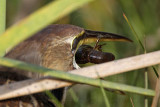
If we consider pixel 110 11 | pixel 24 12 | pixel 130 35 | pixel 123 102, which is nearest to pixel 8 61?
pixel 123 102

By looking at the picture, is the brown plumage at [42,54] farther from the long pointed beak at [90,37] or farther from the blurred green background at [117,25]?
the blurred green background at [117,25]

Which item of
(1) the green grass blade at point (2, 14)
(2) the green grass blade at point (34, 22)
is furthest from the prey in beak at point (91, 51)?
(2) the green grass blade at point (34, 22)

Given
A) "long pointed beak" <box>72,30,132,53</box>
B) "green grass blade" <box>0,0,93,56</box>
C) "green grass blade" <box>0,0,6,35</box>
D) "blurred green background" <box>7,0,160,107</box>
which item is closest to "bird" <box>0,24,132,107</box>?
"long pointed beak" <box>72,30,132,53</box>

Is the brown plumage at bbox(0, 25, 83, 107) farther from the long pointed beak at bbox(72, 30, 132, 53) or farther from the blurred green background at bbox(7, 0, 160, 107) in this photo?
the blurred green background at bbox(7, 0, 160, 107)

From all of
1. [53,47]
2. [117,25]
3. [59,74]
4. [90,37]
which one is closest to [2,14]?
[53,47]

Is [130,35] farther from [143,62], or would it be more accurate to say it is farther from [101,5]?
[143,62]

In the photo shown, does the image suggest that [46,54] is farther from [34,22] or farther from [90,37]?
[34,22]
